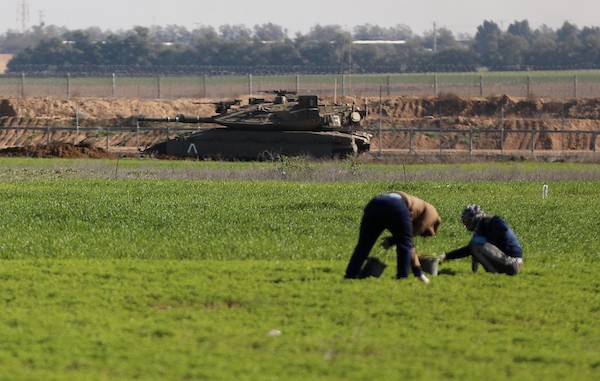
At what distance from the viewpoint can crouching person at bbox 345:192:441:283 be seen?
53.4 ft

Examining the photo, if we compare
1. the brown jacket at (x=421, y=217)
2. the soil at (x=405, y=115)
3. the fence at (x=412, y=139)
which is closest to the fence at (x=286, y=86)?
the soil at (x=405, y=115)

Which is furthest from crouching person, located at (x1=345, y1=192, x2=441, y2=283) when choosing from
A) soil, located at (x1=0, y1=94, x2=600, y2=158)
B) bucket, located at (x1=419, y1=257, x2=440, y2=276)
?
soil, located at (x1=0, y1=94, x2=600, y2=158)

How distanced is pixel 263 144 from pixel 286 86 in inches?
1725

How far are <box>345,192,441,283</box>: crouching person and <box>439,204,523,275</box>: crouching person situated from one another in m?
0.67

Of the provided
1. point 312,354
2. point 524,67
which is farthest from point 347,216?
point 524,67

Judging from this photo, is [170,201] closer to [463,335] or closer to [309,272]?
[309,272]

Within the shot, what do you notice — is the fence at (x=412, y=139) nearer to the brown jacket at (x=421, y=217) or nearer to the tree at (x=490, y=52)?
the brown jacket at (x=421, y=217)

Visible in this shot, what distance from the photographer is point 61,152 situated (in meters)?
47.2

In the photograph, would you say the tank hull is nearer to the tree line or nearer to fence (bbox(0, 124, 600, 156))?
fence (bbox(0, 124, 600, 156))

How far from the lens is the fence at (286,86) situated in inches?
3273

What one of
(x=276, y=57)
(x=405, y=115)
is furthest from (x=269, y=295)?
(x=276, y=57)

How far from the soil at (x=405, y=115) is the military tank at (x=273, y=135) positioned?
13392mm

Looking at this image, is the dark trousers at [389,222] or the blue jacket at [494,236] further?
the blue jacket at [494,236]

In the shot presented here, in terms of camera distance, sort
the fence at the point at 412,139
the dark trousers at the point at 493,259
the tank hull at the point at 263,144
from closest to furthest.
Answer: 1. the dark trousers at the point at 493,259
2. the tank hull at the point at 263,144
3. the fence at the point at 412,139
